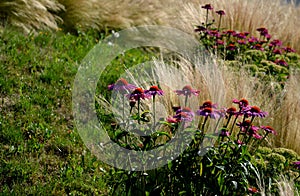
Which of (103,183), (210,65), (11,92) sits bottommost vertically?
(103,183)

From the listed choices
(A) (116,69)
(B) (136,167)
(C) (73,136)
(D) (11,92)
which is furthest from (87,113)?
(B) (136,167)

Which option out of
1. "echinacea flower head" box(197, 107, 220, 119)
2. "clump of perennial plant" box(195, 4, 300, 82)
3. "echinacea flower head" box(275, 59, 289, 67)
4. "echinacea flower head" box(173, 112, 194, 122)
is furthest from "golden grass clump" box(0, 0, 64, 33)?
"echinacea flower head" box(197, 107, 220, 119)

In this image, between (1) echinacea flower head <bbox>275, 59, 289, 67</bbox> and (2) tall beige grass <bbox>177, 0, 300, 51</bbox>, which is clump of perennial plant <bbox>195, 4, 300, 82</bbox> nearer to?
(1) echinacea flower head <bbox>275, 59, 289, 67</bbox>

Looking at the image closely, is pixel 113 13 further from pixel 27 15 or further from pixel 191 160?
pixel 191 160

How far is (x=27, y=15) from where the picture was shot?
5.68m

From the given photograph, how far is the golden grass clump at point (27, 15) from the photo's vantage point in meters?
5.54

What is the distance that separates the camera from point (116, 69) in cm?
547

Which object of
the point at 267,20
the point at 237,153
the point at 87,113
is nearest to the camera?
the point at 237,153

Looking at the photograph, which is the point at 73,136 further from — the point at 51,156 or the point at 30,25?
the point at 30,25

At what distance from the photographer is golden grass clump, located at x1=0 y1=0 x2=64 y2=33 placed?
5.54 metres

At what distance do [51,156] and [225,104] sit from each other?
157 cm

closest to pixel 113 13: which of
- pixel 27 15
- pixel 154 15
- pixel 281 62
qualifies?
pixel 154 15

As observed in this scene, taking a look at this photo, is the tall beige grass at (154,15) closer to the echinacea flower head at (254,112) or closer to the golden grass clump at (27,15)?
the golden grass clump at (27,15)

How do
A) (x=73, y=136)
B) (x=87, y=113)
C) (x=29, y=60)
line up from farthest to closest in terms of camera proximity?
1. (x=29, y=60)
2. (x=87, y=113)
3. (x=73, y=136)
